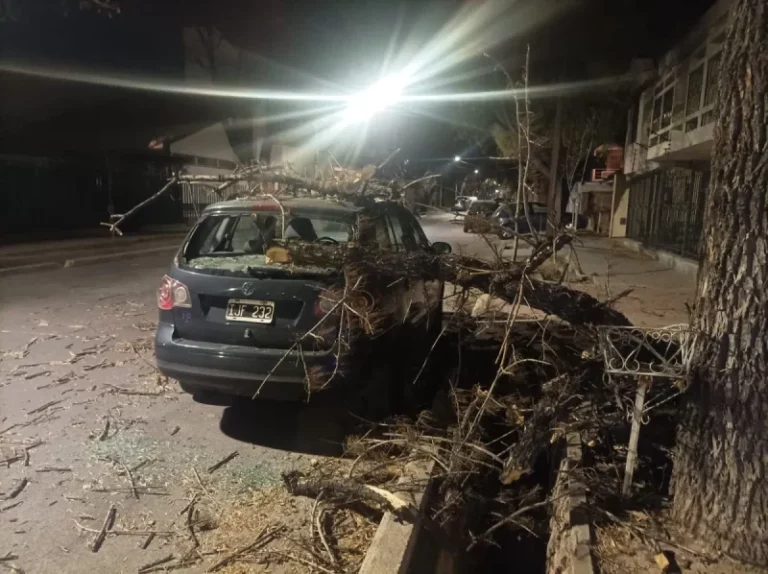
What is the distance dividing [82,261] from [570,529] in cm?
1446

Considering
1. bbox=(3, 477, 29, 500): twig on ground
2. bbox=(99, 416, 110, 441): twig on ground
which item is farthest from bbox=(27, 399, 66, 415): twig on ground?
bbox=(3, 477, 29, 500): twig on ground

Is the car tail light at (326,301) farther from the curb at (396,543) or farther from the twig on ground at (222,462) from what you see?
the curb at (396,543)

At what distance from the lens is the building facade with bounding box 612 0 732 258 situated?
45.1 feet

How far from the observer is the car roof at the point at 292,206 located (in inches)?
184

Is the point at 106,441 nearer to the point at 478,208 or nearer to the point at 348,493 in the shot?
the point at 348,493

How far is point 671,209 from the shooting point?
17.6 meters

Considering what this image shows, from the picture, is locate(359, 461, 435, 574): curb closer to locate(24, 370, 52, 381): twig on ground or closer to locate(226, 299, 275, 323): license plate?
locate(226, 299, 275, 323): license plate

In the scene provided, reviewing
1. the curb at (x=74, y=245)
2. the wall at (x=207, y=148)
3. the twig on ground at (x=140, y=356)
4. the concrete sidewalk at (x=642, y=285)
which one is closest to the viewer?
the twig on ground at (x=140, y=356)

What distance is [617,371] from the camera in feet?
9.80

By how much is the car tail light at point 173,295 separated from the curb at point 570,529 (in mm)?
2953

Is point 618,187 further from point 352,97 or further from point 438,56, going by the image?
point 352,97

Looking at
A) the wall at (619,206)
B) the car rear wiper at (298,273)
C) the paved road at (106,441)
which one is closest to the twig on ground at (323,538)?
the paved road at (106,441)

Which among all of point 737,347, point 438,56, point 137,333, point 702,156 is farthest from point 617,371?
point 438,56

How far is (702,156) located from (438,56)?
39.0 ft
